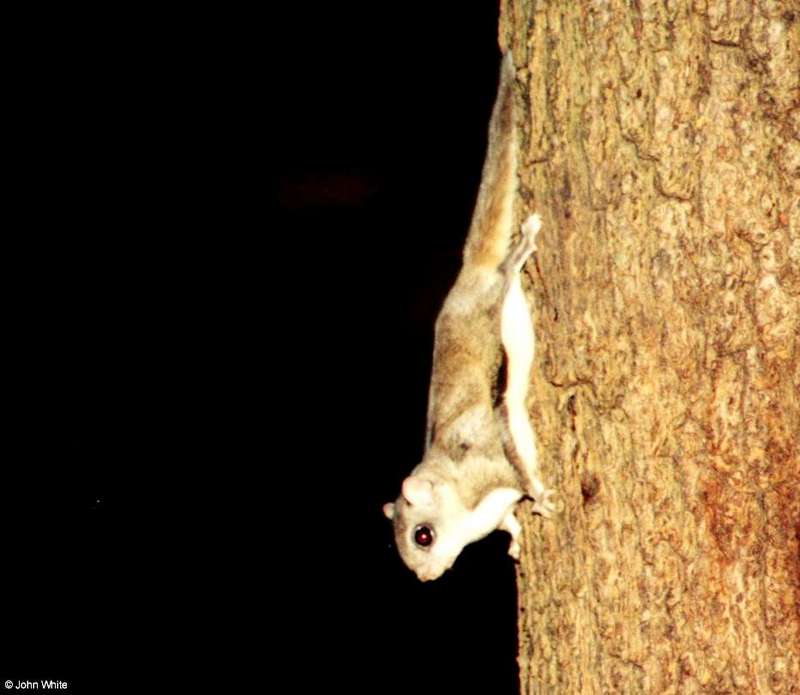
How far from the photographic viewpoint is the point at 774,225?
1959mm

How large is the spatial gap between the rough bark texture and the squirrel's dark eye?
0.81 metres

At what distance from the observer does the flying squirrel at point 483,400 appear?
2307 millimetres

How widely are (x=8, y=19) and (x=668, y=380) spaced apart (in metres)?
5.01

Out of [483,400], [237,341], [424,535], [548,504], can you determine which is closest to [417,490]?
[424,535]

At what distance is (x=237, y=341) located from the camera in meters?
6.61

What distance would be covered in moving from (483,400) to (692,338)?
817 millimetres

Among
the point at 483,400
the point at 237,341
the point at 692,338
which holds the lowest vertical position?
the point at 692,338

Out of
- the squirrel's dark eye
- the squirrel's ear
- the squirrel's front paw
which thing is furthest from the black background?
the squirrel's front paw

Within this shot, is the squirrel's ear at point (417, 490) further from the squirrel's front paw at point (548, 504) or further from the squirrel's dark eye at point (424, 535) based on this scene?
the squirrel's front paw at point (548, 504)

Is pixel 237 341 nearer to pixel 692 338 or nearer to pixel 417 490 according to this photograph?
pixel 417 490

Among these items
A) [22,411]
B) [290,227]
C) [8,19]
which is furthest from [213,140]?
[22,411]

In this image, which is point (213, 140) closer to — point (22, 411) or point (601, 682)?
point (22, 411)

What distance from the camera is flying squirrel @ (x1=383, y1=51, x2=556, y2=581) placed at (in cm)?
231

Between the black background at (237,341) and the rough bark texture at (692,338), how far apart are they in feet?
13.2
